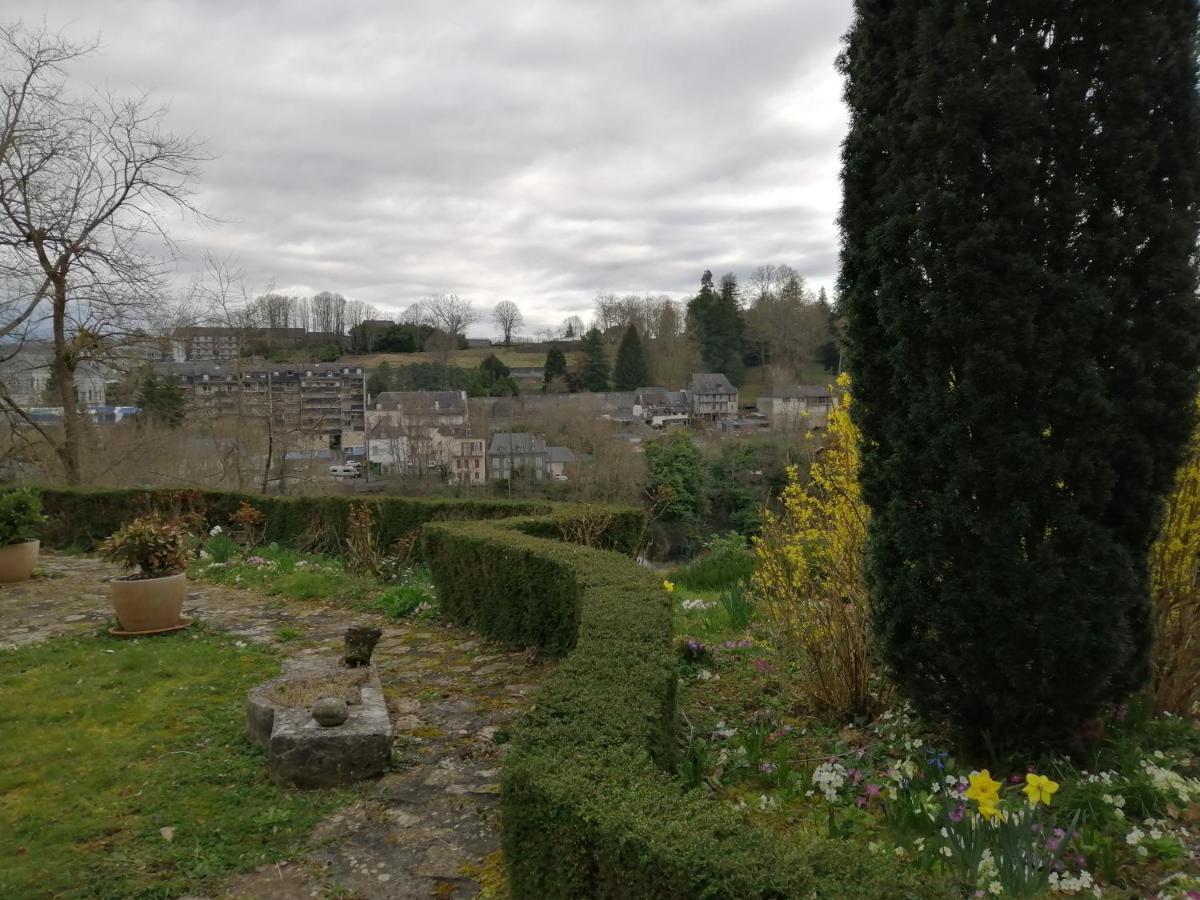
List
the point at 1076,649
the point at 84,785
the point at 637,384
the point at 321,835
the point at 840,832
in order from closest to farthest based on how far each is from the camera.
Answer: the point at 840,832 → the point at 1076,649 → the point at 321,835 → the point at 84,785 → the point at 637,384

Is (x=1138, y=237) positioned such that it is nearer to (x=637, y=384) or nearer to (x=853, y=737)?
(x=853, y=737)

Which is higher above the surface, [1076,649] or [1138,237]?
[1138,237]

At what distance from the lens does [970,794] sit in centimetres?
191

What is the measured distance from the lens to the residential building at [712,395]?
143 feet

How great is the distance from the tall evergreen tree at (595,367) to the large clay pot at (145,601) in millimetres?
41578

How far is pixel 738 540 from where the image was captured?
10570mm

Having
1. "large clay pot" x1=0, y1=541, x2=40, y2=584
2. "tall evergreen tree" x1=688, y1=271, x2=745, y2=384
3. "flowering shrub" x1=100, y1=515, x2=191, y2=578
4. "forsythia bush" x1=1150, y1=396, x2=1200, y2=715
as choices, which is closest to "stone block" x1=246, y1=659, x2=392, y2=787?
"flowering shrub" x1=100, y1=515, x2=191, y2=578

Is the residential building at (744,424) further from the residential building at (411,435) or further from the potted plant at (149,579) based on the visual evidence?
the potted plant at (149,579)

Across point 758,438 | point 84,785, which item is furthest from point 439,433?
point 84,785

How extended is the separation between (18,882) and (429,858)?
137 centimetres

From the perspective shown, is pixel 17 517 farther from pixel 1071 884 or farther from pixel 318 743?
pixel 1071 884

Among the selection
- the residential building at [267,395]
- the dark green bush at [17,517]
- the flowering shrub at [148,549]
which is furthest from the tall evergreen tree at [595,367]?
the flowering shrub at [148,549]

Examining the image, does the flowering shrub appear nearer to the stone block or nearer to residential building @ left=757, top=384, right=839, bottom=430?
the stone block

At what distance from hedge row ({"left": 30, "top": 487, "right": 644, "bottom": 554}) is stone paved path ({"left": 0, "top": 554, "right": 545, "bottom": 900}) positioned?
2089mm
